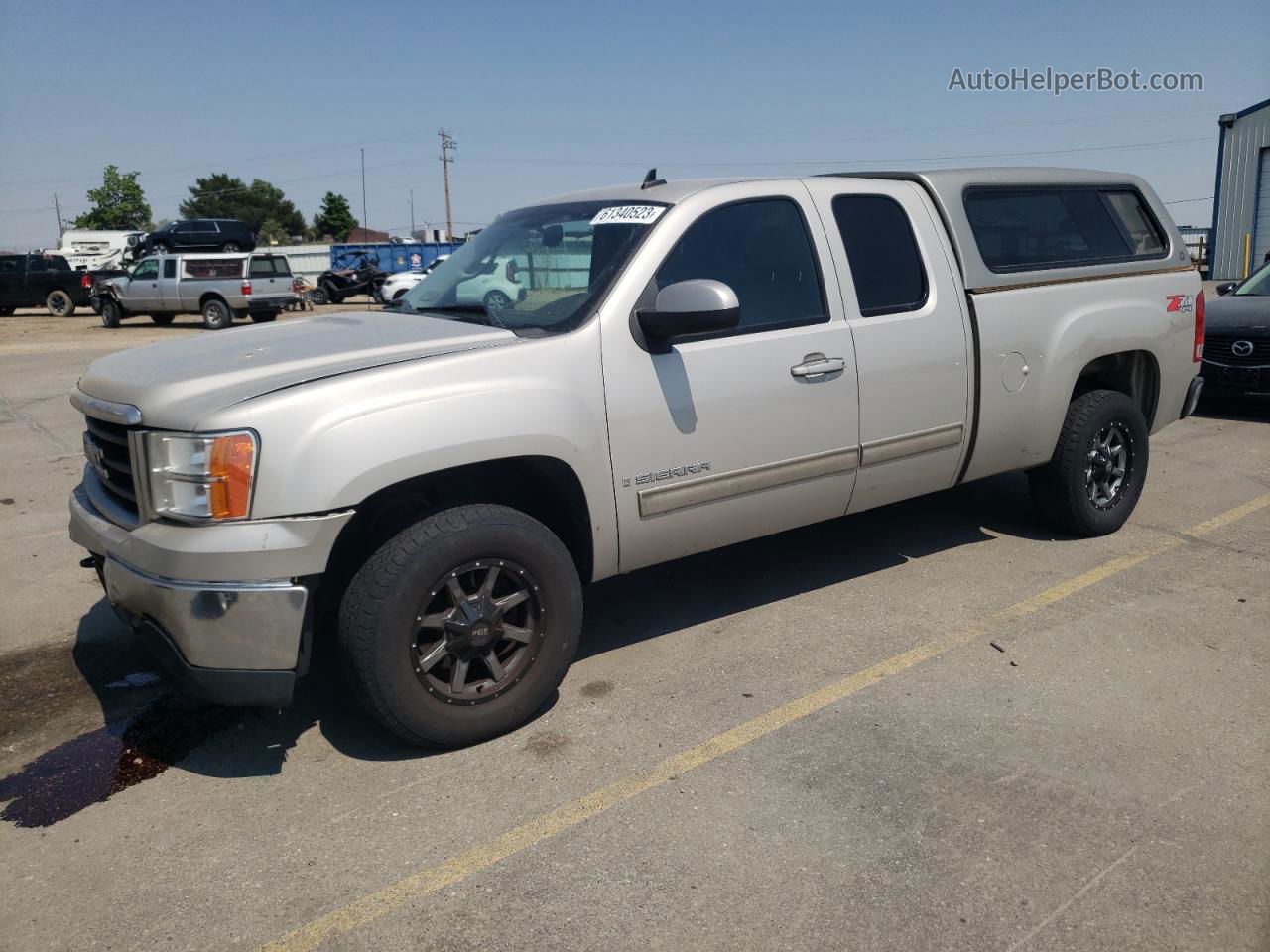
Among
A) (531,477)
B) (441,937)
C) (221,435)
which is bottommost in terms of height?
(441,937)

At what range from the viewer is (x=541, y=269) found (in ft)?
14.0

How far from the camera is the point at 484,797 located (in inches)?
130

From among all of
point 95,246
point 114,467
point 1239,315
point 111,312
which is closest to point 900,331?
point 114,467

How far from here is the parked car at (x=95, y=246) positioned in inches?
1548

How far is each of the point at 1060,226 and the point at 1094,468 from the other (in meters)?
1.32

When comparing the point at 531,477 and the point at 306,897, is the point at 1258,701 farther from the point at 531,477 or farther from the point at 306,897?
the point at 306,897

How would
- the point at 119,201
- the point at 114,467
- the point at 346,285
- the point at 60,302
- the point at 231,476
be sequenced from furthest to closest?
the point at 119,201
the point at 346,285
the point at 60,302
the point at 114,467
the point at 231,476

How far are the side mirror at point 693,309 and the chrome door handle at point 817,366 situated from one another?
0.53 meters

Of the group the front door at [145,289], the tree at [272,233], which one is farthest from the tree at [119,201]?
the front door at [145,289]

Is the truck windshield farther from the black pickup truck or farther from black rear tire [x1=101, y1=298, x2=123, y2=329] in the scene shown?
the black pickup truck

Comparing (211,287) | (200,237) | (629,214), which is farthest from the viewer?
(200,237)

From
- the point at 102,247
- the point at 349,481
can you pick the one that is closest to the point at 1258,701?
the point at 349,481

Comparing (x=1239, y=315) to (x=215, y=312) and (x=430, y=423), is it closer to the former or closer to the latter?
(x=430, y=423)

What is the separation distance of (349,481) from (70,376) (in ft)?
44.4
